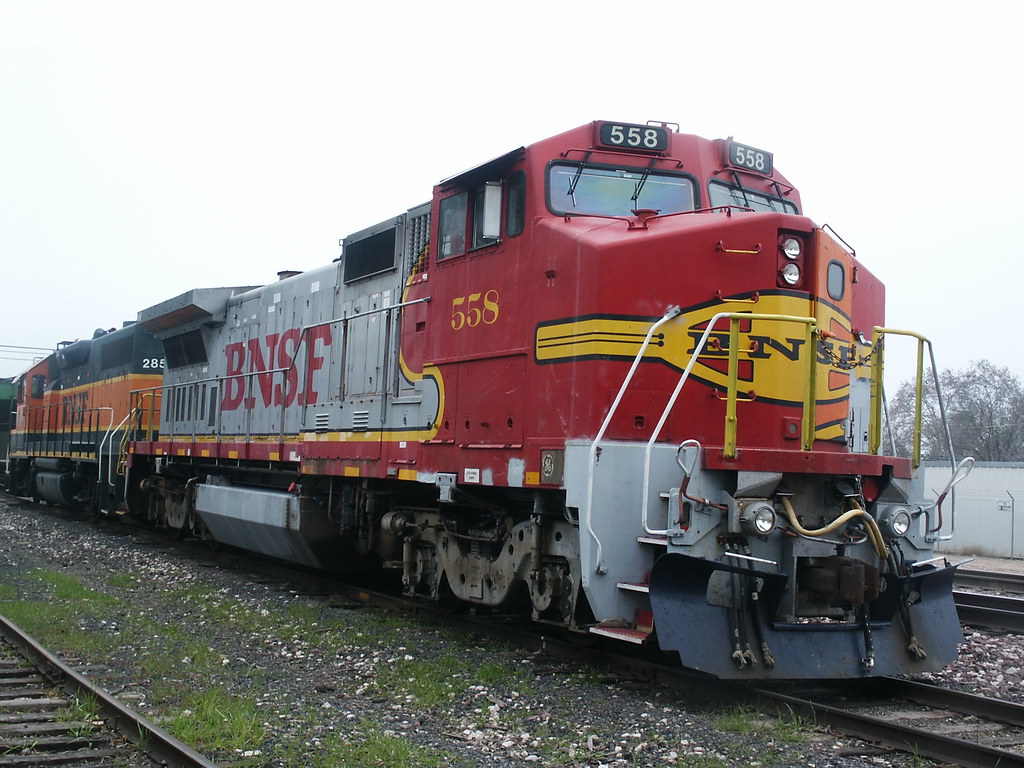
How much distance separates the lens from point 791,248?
6.25 m

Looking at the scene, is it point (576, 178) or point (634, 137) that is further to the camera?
point (634, 137)

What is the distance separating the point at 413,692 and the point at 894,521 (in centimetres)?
309

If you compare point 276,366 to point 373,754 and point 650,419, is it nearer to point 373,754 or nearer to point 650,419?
point 650,419

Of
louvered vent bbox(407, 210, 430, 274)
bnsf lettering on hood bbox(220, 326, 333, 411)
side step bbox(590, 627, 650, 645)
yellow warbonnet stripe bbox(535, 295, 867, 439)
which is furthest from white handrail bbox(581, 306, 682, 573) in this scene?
bnsf lettering on hood bbox(220, 326, 333, 411)

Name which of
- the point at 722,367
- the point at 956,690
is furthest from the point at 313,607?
the point at 956,690

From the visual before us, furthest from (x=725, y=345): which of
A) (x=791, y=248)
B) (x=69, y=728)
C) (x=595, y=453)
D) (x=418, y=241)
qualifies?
(x=69, y=728)

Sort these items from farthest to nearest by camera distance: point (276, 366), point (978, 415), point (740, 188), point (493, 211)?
point (978, 415), point (276, 366), point (740, 188), point (493, 211)

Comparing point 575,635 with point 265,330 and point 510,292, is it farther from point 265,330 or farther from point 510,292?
point 265,330

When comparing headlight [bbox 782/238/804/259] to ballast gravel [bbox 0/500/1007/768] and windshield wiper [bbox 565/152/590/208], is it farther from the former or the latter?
ballast gravel [bbox 0/500/1007/768]

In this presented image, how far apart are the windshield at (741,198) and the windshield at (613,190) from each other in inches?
8.2

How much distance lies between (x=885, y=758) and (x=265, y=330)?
9119 millimetres

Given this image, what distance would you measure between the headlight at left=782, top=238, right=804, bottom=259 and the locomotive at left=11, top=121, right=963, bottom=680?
1 cm

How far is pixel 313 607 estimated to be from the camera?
29.6 feet

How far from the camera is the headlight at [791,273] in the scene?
20.4 feet
